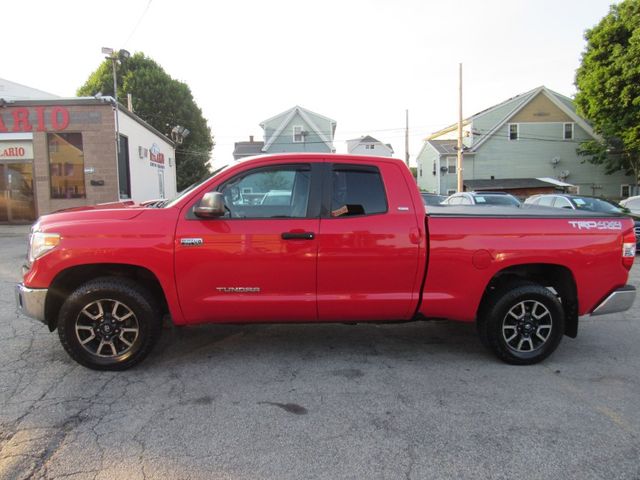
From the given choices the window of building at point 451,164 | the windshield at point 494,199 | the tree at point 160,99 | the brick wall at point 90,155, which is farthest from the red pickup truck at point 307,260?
the tree at point 160,99

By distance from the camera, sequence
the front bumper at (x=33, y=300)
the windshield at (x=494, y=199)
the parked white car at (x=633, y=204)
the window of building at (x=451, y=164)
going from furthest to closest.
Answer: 1. the window of building at (x=451, y=164)
2. the windshield at (x=494, y=199)
3. the parked white car at (x=633, y=204)
4. the front bumper at (x=33, y=300)

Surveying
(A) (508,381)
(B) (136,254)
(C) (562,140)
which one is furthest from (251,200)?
(C) (562,140)

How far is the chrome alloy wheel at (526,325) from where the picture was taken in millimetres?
4125

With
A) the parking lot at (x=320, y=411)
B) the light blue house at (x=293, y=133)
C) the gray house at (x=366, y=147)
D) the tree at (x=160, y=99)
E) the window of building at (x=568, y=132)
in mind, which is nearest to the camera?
the parking lot at (x=320, y=411)

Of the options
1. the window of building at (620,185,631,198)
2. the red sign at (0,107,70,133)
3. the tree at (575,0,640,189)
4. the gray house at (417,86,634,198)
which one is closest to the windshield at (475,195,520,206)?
the red sign at (0,107,70,133)

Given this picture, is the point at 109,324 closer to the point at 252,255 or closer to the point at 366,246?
the point at 252,255

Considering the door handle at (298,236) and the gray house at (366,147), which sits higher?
the gray house at (366,147)

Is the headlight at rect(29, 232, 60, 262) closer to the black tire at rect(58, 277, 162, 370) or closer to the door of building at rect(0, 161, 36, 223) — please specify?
the black tire at rect(58, 277, 162, 370)

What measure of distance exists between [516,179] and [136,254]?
36.1m

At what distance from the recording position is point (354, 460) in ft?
8.82

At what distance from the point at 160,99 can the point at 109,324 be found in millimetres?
37579

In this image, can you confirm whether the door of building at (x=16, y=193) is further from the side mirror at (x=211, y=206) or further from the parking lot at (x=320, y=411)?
the side mirror at (x=211, y=206)

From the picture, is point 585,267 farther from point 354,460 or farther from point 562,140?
point 562,140

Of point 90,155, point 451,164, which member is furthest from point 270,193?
point 451,164
